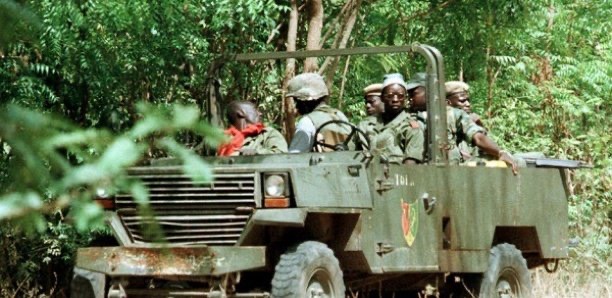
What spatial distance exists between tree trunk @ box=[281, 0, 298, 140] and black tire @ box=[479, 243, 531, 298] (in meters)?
2.53

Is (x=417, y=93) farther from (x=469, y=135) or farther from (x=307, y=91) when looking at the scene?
(x=307, y=91)

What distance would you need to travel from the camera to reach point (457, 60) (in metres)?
14.8

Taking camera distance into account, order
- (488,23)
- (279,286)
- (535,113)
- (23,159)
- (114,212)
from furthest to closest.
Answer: (535,113) → (488,23) → (114,212) → (279,286) → (23,159)

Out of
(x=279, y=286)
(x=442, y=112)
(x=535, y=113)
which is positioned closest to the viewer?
(x=279, y=286)

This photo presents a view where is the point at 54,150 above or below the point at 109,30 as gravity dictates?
below

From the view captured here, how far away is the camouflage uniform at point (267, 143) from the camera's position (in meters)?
8.73

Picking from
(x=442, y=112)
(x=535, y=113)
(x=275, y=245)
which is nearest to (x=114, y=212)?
(x=275, y=245)

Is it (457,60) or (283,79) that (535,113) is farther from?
(283,79)

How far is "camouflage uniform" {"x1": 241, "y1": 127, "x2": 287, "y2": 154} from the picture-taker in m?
8.73

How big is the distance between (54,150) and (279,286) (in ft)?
18.1

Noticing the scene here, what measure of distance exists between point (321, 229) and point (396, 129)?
1.30 m

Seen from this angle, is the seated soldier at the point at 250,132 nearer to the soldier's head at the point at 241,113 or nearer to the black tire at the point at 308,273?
the soldier's head at the point at 241,113

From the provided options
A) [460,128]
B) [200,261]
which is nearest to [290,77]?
[460,128]

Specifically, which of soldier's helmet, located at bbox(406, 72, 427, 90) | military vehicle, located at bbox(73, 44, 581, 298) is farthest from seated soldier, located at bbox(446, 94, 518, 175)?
soldier's helmet, located at bbox(406, 72, 427, 90)
